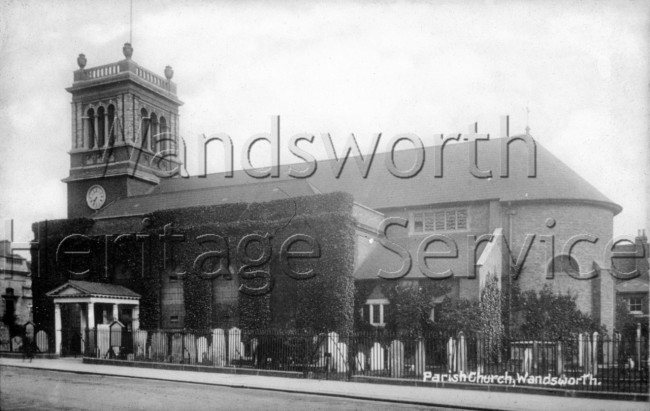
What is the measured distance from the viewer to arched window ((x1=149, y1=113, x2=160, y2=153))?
134ft

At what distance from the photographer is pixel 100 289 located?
99.6 feet

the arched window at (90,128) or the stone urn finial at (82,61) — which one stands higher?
the stone urn finial at (82,61)

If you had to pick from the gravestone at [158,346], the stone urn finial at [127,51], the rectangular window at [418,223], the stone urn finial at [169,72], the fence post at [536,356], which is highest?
the stone urn finial at [127,51]

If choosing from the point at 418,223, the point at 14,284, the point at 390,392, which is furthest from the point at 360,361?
the point at 14,284

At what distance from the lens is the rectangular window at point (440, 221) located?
31.3 meters

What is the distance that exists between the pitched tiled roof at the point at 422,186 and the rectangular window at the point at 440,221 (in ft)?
2.18

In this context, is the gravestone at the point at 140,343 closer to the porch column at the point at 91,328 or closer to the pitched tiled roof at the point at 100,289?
the porch column at the point at 91,328

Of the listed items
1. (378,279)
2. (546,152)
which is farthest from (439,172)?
(378,279)

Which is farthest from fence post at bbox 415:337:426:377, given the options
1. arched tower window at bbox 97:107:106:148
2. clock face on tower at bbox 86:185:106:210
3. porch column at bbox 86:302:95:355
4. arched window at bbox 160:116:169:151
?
arched window at bbox 160:116:169:151

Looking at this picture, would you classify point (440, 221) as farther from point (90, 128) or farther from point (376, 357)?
point (90, 128)

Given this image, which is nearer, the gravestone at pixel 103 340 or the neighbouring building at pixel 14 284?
the gravestone at pixel 103 340

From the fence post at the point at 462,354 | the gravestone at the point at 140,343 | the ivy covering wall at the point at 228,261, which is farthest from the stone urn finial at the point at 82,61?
the fence post at the point at 462,354

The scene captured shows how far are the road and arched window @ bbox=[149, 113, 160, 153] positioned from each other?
901 inches

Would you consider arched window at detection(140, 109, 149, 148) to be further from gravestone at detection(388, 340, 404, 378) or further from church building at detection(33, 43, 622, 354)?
gravestone at detection(388, 340, 404, 378)
